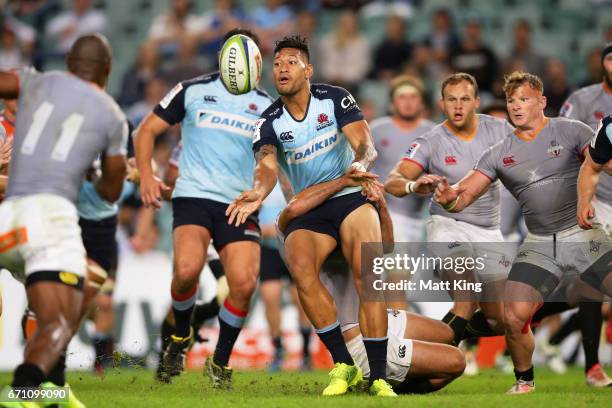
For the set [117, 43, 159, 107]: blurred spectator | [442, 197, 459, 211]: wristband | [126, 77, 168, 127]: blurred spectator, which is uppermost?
[117, 43, 159, 107]: blurred spectator

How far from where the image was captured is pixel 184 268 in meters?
8.52

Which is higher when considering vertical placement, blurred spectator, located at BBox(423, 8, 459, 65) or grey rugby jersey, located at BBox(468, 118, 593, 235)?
blurred spectator, located at BBox(423, 8, 459, 65)

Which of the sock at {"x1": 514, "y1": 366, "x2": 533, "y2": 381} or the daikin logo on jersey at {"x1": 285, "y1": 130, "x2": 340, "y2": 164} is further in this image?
the sock at {"x1": 514, "y1": 366, "x2": 533, "y2": 381}

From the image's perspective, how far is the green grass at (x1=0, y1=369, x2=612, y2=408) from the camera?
273 inches

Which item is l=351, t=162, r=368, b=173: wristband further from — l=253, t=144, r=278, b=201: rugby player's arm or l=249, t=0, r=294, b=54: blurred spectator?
l=249, t=0, r=294, b=54: blurred spectator

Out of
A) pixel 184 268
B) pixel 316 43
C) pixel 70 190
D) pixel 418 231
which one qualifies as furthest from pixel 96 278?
pixel 316 43

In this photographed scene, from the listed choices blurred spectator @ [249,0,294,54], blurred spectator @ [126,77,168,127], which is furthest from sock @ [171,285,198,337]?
blurred spectator @ [249,0,294,54]

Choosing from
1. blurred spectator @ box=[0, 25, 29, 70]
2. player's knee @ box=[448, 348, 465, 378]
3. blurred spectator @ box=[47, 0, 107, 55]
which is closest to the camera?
player's knee @ box=[448, 348, 465, 378]

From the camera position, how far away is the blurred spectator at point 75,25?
55.7 feet

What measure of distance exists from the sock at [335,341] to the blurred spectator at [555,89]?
7.47 m

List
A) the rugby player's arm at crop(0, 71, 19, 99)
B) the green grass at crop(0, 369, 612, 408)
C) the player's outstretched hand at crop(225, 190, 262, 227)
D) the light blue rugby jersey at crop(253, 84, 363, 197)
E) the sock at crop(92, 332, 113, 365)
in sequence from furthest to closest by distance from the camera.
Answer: the sock at crop(92, 332, 113, 365)
the light blue rugby jersey at crop(253, 84, 363, 197)
the player's outstretched hand at crop(225, 190, 262, 227)
the green grass at crop(0, 369, 612, 408)
the rugby player's arm at crop(0, 71, 19, 99)

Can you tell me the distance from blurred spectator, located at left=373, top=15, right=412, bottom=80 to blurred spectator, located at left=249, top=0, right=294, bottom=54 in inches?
60.7

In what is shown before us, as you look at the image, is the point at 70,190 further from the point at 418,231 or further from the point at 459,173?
the point at 418,231

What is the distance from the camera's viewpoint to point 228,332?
28.2 feet
